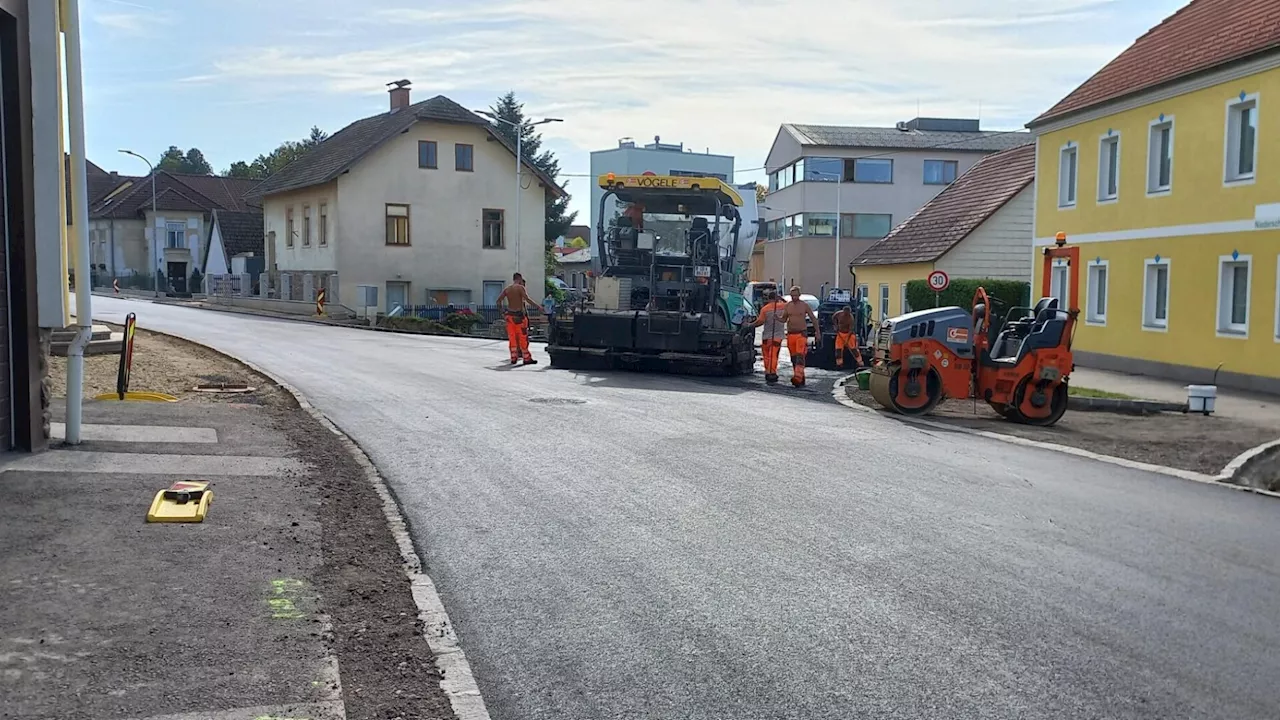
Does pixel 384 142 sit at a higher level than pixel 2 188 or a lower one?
higher

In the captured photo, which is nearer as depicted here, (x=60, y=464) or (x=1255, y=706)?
(x=1255, y=706)

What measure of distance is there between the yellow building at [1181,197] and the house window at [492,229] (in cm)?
2753

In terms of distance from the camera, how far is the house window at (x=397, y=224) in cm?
4884

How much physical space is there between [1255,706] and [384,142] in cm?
4571

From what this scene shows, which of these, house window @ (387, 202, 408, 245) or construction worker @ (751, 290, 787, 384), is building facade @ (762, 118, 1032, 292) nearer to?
house window @ (387, 202, 408, 245)

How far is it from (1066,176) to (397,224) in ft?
94.5

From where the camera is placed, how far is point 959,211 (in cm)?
3806

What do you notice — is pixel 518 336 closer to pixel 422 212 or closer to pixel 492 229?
pixel 422 212

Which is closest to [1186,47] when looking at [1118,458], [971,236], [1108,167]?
[1108,167]

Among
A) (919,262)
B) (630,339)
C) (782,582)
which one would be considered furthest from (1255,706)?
(919,262)

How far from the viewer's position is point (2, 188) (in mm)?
9273

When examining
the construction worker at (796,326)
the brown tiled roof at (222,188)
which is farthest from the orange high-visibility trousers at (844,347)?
the brown tiled roof at (222,188)

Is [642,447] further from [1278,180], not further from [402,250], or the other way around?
[402,250]

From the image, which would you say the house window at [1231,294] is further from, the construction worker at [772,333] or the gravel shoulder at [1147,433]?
the construction worker at [772,333]
